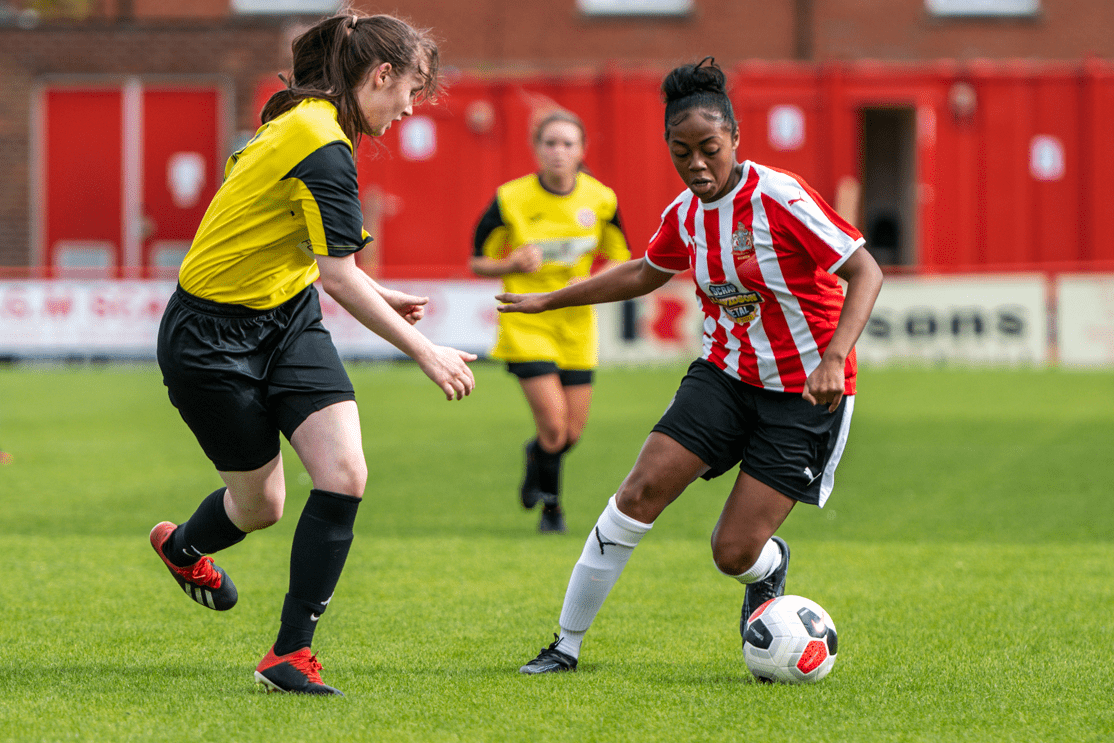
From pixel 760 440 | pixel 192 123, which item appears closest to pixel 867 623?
pixel 760 440

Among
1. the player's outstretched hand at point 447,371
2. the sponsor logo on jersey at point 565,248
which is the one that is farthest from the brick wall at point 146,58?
the player's outstretched hand at point 447,371

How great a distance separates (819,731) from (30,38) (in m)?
21.3

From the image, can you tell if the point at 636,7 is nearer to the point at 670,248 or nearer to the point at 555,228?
the point at 555,228

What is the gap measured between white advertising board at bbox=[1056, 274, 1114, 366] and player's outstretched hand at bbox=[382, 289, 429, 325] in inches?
545

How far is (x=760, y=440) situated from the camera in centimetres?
427

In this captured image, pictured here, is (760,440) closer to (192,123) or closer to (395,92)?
Answer: (395,92)

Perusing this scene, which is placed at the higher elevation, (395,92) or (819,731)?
(395,92)

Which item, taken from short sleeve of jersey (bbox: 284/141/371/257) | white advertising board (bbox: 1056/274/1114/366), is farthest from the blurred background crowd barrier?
short sleeve of jersey (bbox: 284/141/371/257)

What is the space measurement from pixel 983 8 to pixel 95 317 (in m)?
14.5

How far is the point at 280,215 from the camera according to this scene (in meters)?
3.94

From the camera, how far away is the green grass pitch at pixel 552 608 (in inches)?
148

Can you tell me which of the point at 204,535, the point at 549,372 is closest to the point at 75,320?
the point at 549,372

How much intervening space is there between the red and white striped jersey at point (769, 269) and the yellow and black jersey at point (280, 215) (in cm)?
108

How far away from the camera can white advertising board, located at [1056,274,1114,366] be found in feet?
54.4
